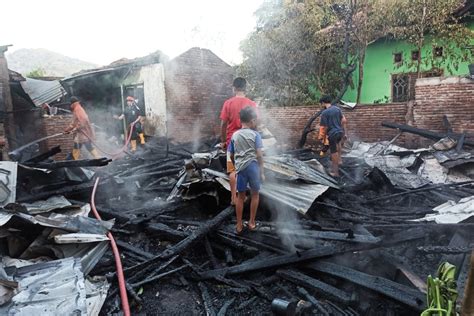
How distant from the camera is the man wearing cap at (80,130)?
8672 millimetres

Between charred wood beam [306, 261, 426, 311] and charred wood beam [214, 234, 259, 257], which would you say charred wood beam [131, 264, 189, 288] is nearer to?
charred wood beam [214, 234, 259, 257]

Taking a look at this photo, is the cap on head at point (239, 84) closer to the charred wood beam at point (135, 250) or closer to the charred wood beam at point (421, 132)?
the charred wood beam at point (135, 250)

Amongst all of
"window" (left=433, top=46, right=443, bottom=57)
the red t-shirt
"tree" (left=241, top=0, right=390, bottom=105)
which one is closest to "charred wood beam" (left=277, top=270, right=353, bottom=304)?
the red t-shirt

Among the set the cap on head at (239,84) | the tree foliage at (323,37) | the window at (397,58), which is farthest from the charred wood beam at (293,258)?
the window at (397,58)

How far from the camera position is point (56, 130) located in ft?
35.9

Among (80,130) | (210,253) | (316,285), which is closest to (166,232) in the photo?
(210,253)

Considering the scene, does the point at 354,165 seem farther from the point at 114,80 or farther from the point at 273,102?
the point at 114,80

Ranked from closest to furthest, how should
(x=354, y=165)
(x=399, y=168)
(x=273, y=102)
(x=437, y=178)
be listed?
(x=437, y=178) < (x=399, y=168) < (x=354, y=165) < (x=273, y=102)

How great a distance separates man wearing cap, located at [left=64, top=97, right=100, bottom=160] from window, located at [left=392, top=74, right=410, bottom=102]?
12.1 meters

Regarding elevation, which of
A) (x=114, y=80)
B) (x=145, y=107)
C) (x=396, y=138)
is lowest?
(x=396, y=138)

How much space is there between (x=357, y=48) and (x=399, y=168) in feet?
22.9

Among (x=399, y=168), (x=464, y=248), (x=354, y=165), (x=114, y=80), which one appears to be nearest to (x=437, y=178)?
(x=399, y=168)

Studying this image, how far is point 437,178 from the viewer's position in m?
7.40

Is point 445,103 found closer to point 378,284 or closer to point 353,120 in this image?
point 353,120
